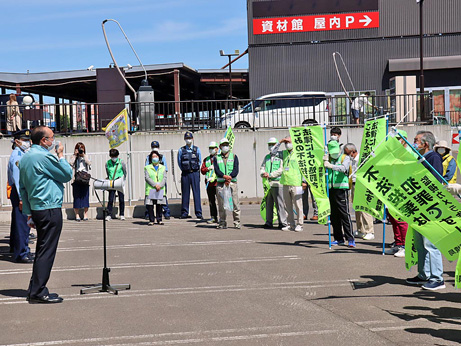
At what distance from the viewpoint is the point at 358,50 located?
38.0 m

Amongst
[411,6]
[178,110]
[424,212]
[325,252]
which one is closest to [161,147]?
[178,110]

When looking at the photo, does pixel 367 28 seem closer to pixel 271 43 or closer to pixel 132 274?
pixel 271 43

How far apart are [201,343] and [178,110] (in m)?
17.2

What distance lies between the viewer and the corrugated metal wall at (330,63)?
37.8m

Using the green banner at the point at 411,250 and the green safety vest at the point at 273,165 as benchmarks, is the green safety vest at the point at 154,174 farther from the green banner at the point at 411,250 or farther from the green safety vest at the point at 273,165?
the green banner at the point at 411,250

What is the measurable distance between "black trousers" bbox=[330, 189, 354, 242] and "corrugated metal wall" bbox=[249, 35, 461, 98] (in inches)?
1058

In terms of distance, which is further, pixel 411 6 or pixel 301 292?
pixel 411 6

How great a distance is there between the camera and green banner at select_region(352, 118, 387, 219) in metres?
9.22

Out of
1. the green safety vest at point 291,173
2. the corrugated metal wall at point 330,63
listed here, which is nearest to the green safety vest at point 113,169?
the green safety vest at point 291,173

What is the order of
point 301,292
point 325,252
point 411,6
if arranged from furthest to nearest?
point 411,6 < point 325,252 < point 301,292

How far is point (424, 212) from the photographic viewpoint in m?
7.66

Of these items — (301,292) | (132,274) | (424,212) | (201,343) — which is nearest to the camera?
(201,343)

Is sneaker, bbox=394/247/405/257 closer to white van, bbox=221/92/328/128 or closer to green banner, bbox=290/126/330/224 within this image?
green banner, bbox=290/126/330/224

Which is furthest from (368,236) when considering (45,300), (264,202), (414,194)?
(45,300)
